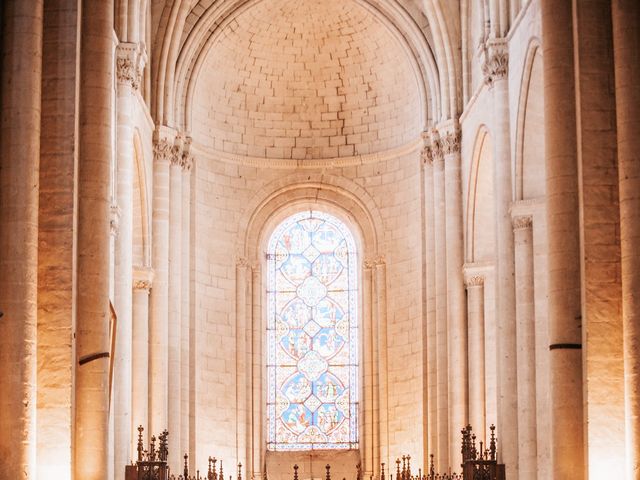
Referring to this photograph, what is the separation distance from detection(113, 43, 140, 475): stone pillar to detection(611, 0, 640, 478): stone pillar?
406 inches

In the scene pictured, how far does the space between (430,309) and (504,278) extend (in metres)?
6.24

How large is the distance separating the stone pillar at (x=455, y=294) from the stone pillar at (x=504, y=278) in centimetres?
409

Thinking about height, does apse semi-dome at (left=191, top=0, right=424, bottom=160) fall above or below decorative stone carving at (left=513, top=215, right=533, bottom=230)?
above

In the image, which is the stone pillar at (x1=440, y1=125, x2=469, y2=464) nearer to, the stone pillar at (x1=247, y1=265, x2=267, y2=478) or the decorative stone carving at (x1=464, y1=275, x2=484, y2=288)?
the decorative stone carving at (x1=464, y1=275, x2=484, y2=288)

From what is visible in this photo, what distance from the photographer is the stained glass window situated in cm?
3800

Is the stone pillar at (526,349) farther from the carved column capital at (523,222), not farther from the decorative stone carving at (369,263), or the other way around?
the decorative stone carving at (369,263)

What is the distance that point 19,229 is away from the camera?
65.6 ft

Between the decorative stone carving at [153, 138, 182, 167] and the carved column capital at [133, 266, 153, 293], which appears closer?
the carved column capital at [133, 266, 153, 293]

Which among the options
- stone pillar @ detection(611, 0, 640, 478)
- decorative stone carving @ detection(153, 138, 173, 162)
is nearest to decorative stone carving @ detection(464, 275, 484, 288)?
decorative stone carving @ detection(153, 138, 173, 162)

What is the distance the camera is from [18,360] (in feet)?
64.8

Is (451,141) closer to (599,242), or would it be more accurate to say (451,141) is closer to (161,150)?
(161,150)

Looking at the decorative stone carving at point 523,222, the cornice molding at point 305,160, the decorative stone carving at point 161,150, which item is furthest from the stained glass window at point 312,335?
the decorative stone carving at point 523,222

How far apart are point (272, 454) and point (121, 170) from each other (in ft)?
34.9

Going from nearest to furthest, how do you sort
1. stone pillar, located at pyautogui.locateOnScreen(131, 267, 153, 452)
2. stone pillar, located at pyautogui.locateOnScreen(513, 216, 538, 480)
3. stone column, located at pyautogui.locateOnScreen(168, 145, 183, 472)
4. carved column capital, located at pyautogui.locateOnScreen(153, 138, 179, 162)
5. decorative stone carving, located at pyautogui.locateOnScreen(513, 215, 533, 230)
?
stone pillar, located at pyautogui.locateOnScreen(513, 216, 538, 480) → decorative stone carving, located at pyautogui.locateOnScreen(513, 215, 533, 230) → stone pillar, located at pyautogui.locateOnScreen(131, 267, 153, 452) → stone column, located at pyautogui.locateOnScreen(168, 145, 183, 472) → carved column capital, located at pyautogui.locateOnScreen(153, 138, 179, 162)
